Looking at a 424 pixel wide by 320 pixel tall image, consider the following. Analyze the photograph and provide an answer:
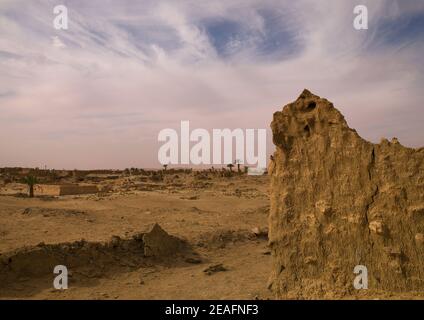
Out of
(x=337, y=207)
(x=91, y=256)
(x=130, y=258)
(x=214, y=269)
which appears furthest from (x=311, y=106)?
(x=91, y=256)

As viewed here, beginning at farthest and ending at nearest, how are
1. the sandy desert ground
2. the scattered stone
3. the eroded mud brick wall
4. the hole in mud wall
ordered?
the scattered stone → the sandy desert ground → the hole in mud wall → the eroded mud brick wall

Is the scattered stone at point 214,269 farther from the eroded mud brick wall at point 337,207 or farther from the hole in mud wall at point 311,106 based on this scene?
the hole in mud wall at point 311,106

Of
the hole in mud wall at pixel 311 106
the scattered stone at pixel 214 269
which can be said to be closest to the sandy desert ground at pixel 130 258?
the scattered stone at pixel 214 269

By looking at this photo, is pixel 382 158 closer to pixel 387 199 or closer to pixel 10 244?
pixel 387 199

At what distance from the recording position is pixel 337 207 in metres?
5.65

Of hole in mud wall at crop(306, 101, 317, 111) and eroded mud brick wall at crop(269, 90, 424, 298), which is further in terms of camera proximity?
hole in mud wall at crop(306, 101, 317, 111)

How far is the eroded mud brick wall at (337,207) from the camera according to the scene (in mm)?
5316

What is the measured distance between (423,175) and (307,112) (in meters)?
1.88

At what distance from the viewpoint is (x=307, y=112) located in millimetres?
6211

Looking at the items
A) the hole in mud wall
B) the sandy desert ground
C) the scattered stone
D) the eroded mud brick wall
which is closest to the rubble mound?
the sandy desert ground

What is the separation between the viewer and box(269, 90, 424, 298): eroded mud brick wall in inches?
209

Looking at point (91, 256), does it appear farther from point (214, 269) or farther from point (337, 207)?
point (337, 207)

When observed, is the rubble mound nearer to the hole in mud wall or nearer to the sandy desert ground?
the sandy desert ground

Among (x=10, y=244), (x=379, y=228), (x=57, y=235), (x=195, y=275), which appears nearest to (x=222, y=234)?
(x=195, y=275)
